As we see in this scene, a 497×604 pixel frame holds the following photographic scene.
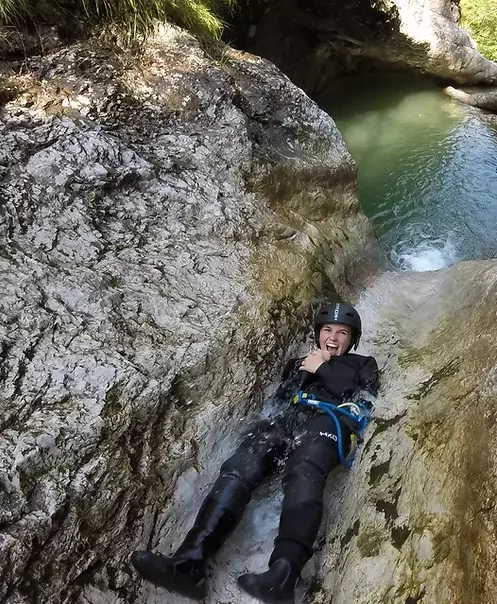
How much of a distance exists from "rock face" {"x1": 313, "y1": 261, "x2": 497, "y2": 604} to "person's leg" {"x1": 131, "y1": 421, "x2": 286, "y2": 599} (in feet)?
1.68

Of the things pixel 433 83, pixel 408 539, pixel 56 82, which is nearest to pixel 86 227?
pixel 56 82

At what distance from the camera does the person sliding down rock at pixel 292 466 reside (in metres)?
2.61

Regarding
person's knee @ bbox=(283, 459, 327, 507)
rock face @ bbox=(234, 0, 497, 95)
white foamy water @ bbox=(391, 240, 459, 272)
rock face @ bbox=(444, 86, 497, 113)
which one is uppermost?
rock face @ bbox=(234, 0, 497, 95)

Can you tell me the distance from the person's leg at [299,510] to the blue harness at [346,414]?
0.03 meters

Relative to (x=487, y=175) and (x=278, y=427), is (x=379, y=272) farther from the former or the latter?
(x=487, y=175)

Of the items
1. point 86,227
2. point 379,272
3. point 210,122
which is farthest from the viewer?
point 379,272

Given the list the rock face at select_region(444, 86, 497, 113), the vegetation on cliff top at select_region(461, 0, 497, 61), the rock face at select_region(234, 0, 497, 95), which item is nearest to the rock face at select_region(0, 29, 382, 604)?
the rock face at select_region(234, 0, 497, 95)

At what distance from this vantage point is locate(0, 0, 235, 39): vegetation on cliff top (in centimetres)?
462

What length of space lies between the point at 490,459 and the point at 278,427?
1307 millimetres

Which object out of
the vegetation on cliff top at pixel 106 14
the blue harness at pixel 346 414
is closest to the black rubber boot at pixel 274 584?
the blue harness at pixel 346 414

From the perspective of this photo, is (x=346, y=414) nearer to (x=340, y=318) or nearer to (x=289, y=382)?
(x=289, y=382)

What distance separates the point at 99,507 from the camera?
2.69m

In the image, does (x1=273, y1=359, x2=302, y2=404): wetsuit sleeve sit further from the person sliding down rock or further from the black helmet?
the black helmet

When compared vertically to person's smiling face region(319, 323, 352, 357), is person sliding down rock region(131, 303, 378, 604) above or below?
below
